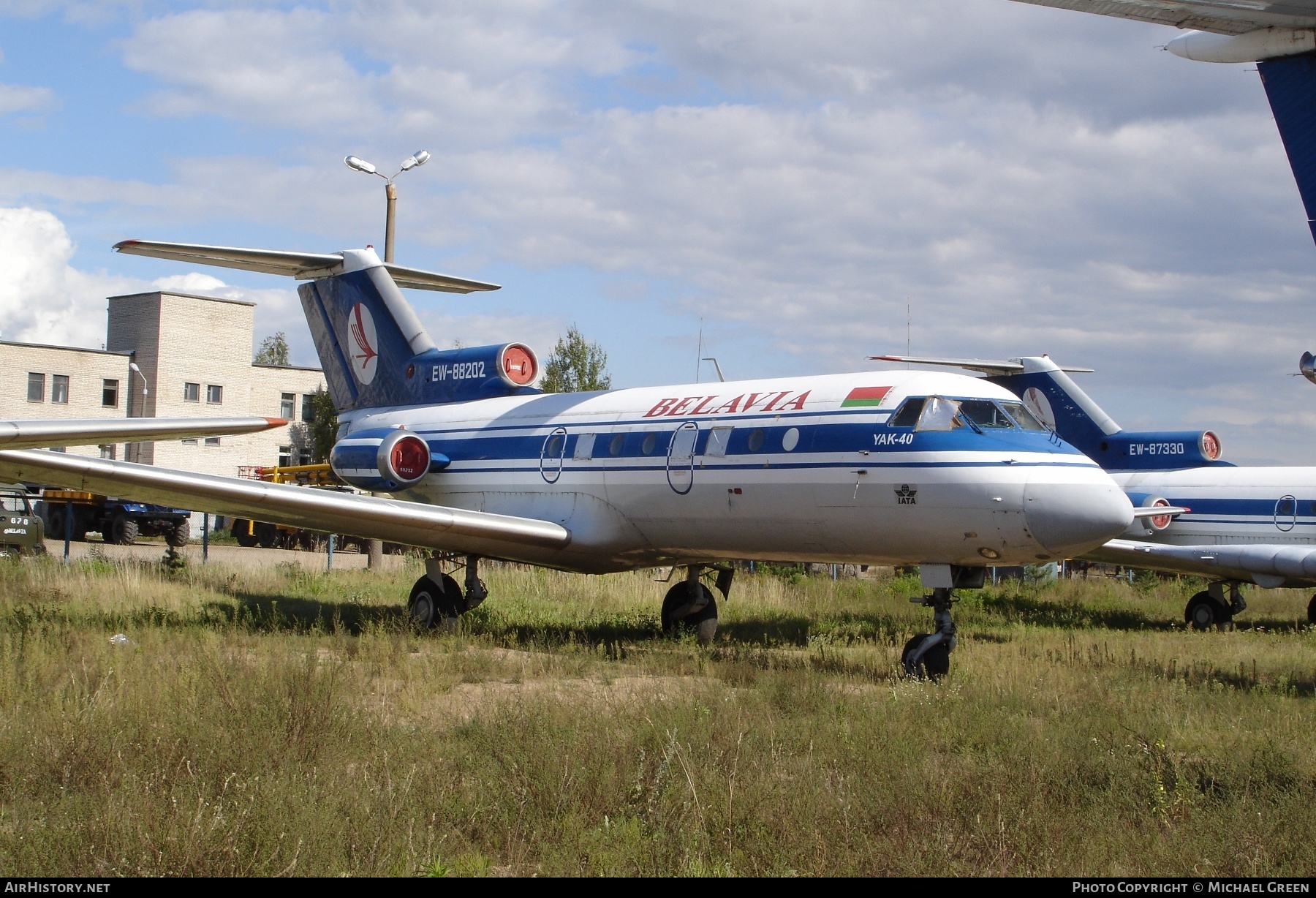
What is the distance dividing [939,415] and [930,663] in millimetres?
2435

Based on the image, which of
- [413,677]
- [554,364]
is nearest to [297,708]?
[413,677]

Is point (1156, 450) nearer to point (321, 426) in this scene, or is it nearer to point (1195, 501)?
point (1195, 501)

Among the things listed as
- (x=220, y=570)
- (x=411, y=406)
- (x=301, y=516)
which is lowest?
(x=220, y=570)

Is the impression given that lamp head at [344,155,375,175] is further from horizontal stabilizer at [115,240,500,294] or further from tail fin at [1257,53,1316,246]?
tail fin at [1257,53,1316,246]

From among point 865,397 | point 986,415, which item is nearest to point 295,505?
point 865,397

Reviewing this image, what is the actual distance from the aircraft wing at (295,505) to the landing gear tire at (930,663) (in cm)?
442

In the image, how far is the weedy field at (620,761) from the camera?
559 centimetres

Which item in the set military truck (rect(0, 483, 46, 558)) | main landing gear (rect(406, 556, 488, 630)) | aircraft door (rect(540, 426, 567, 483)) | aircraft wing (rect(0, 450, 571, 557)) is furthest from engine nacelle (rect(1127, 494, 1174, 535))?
military truck (rect(0, 483, 46, 558))

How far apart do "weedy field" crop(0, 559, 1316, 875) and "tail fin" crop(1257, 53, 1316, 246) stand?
392cm

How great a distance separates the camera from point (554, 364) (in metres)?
52.6

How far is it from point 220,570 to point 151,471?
1104cm

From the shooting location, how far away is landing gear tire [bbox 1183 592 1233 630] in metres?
19.7

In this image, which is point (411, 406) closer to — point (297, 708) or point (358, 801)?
point (297, 708)

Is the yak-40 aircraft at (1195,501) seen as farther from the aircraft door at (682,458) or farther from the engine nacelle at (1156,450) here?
the aircraft door at (682,458)
